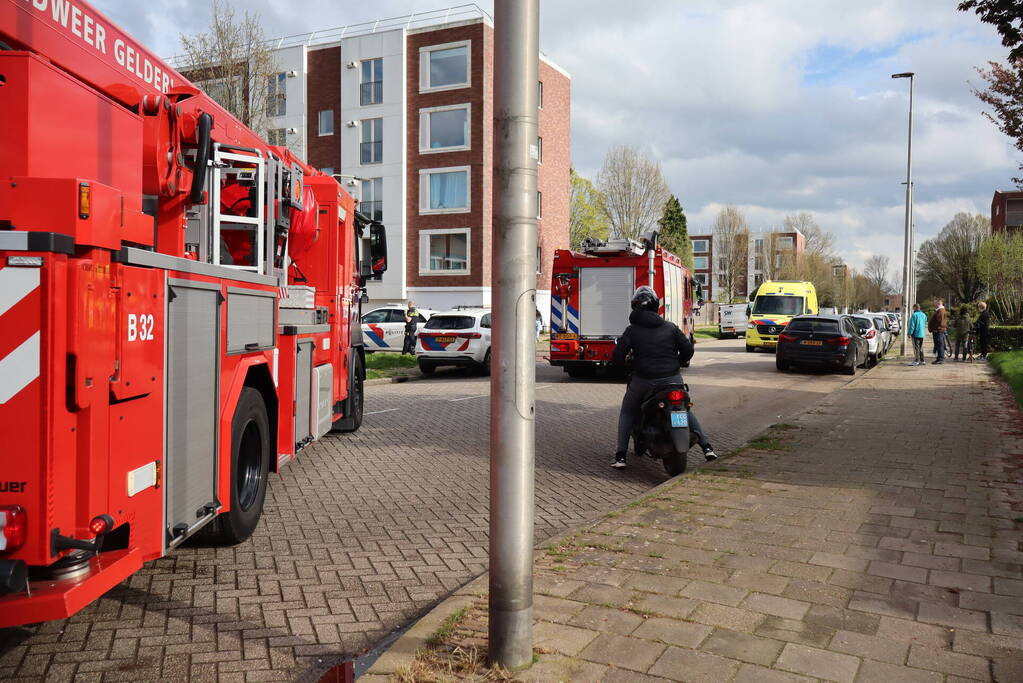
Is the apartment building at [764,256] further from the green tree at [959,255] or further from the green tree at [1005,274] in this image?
the green tree at [1005,274]

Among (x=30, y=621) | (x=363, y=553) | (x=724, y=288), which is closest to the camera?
(x=30, y=621)

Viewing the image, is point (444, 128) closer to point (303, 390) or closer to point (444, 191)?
point (444, 191)

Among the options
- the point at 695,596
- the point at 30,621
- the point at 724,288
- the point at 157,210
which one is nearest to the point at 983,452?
the point at 695,596

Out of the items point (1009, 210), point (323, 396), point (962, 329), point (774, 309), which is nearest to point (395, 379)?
point (323, 396)

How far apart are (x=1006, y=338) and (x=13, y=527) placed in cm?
3323

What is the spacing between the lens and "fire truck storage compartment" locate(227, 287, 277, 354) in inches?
187

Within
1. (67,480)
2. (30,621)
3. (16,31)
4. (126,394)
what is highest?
(16,31)

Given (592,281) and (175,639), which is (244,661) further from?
(592,281)

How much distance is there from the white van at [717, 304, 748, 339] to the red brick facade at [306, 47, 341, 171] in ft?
72.9

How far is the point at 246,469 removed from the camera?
5512 millimetres

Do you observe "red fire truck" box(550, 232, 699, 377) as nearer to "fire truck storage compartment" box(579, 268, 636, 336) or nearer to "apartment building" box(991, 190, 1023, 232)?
"fire truck storage compartment" box(579, 268, 636, 336)

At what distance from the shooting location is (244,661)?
373 cm

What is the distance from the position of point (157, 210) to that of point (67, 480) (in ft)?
6.40

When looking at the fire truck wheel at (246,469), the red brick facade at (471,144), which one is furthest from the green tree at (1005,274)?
the fire truck wheel at (246,469)
